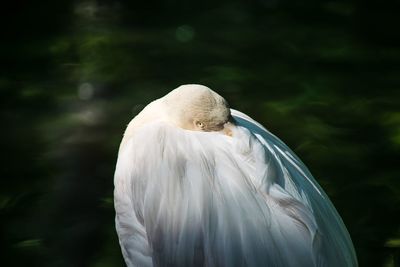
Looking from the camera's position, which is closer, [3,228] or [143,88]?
[3,228]

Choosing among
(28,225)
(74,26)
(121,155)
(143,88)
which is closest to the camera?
(121,155)

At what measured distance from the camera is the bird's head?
116 inches

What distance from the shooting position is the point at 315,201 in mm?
2924

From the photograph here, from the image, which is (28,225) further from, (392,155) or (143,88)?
(392,155)

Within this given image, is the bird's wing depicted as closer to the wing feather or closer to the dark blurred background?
the wing feather

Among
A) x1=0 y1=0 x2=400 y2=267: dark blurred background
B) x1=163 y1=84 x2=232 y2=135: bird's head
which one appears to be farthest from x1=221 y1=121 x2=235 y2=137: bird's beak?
x1=0 y1=0 x2=400 y2=267: dark blurred background

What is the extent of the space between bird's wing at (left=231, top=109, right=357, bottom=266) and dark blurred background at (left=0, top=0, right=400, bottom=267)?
0.99 metres

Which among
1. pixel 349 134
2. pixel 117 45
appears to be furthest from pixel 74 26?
pixel 349 134

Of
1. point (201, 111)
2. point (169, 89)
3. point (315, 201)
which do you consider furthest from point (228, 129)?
point (169, 89)

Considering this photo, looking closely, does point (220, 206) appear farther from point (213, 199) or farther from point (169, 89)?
point (169, 89)

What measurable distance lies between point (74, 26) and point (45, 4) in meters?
0.67

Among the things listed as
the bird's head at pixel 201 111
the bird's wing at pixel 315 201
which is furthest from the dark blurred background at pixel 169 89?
the bird's head at pixel 201 111

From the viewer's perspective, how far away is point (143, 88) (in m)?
5.52

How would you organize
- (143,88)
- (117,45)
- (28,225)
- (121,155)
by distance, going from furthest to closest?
(117,45)
(143,88)
(28,225)
(121,155)
